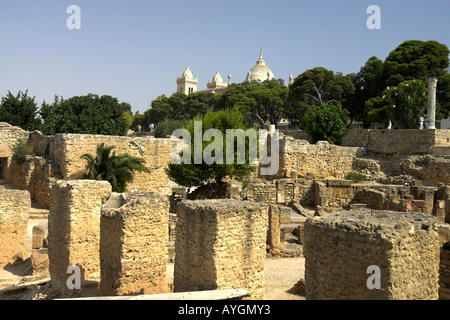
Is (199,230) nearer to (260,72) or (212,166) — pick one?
(212,166)

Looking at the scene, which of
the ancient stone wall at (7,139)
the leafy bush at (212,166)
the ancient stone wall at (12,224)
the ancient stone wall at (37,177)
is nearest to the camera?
the ancient stone wall at (12,224)

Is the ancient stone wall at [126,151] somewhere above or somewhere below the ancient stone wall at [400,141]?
Result: below

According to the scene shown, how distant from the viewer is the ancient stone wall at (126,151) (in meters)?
15.8

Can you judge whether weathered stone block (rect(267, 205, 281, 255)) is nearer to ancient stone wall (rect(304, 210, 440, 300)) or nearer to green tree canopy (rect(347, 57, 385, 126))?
ancient stone wall (rect(304, 210, 440, 300))

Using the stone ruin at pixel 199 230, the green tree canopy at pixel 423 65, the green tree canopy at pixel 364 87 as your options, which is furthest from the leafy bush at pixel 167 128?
the green tree canopy at pixel 423 65

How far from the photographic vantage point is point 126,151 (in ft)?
56.1

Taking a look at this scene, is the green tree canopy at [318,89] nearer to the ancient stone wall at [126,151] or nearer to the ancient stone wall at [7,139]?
the ancient stone wall at [126,151]

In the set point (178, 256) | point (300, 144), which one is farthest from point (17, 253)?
point (300, 144)

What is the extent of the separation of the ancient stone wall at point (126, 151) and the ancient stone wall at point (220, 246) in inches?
423

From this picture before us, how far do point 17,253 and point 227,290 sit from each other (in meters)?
7.05

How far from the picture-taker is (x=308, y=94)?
36.3 metres

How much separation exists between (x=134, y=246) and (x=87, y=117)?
19.0 metres

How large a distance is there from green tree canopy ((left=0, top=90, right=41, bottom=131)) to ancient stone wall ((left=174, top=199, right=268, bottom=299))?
77.4 feet

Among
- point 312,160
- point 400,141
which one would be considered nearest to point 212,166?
point 312,160
